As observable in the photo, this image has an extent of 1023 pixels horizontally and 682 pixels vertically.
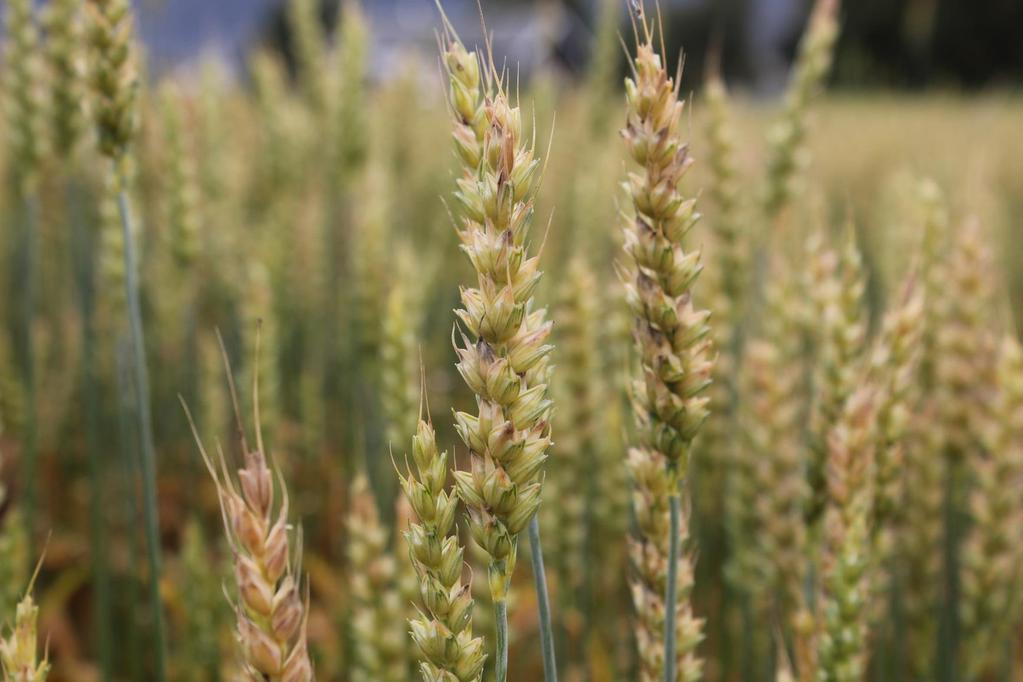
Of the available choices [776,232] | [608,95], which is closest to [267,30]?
[608,95]

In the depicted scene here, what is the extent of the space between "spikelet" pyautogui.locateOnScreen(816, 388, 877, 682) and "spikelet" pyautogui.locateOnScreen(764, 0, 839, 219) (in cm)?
71

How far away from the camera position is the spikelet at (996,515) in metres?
1.30

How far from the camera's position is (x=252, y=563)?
0.60 m

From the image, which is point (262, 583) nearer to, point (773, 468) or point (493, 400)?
point (493, 400)

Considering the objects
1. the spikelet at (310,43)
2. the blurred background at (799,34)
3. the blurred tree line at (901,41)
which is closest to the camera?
the spikelet at (310,43)

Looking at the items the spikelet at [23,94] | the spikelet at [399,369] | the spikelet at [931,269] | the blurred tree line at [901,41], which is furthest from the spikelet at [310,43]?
the blurred tree line at [901,41]

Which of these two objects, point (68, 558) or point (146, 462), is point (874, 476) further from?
point (68, 558)

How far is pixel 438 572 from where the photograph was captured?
2.19ft

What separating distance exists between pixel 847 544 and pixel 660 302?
0.39 m

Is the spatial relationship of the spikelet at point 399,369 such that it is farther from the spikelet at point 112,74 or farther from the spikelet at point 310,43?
the spikelet at point 310,43

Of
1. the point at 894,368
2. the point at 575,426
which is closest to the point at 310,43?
the point at 575,426

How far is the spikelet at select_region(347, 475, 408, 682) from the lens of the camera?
1.09 metres

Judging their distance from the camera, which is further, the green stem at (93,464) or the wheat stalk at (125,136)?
the green stem at (93,464)

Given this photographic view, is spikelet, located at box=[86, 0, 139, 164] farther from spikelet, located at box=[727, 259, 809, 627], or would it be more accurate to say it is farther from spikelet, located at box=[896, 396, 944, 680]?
spikelet, located at box=[896, 396, 944, 680]
